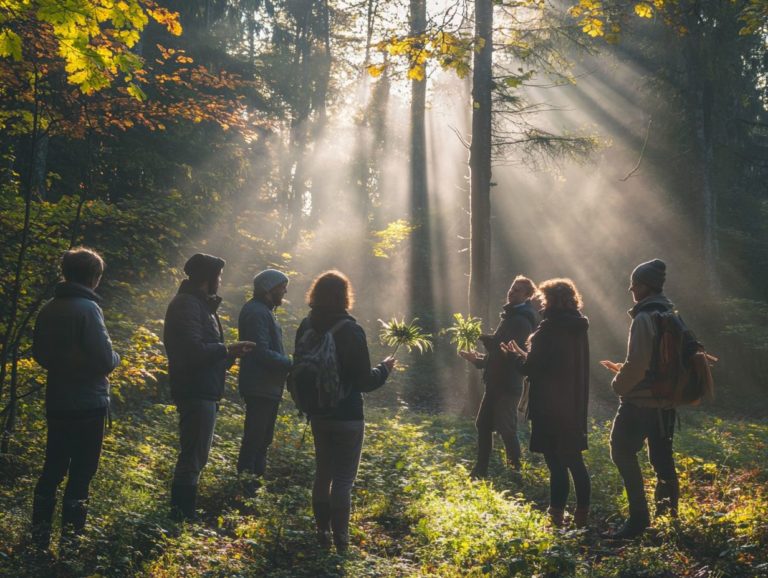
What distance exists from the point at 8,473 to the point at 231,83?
21.5 ft

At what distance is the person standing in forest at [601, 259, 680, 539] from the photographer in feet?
17.8

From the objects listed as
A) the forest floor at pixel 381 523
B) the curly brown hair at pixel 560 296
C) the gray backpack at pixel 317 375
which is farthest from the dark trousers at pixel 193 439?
the curly brown hair at pixel 560 296

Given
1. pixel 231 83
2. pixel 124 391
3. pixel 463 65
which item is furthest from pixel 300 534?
pixel 231 83

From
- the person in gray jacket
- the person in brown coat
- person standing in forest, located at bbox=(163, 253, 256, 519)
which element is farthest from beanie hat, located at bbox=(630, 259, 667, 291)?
person standing in forest, located at bbox=(163, 253, 256, 519)

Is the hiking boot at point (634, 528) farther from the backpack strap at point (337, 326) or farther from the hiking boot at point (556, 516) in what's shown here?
the backpack strap at point (337, 326)

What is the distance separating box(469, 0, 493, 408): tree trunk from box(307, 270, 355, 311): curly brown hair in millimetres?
7298

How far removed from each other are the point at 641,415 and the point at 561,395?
2.38 ft

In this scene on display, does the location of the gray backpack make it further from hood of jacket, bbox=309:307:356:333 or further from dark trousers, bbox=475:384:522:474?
dark trousers, bbox=475:384:522:474

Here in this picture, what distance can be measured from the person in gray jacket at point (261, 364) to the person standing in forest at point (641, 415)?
3.19m

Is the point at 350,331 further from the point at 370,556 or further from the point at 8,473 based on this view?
the point at 8,473

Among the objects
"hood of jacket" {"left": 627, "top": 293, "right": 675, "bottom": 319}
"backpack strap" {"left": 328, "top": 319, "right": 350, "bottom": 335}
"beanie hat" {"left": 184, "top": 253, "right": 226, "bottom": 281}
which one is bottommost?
"backpack strap" {"left": 328, "top": 319, "right": 350, "bottom": 335}

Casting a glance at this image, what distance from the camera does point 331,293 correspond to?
5.20 m

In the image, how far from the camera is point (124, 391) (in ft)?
32.7

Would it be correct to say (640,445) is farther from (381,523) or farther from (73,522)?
(73,522)
